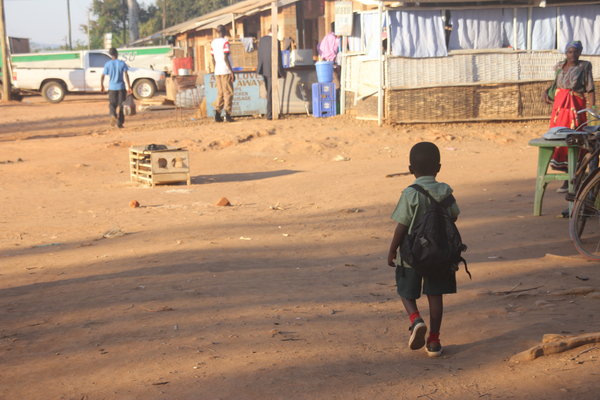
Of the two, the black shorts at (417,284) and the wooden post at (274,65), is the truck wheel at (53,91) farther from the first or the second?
the black shorts at (417,284)

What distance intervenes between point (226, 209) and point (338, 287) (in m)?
3.83

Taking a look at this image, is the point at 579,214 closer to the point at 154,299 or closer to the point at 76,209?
the point at 154,299

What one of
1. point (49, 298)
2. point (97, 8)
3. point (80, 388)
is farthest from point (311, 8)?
point (97, 8)

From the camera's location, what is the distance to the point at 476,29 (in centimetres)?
1669

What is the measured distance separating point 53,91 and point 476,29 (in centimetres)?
1985

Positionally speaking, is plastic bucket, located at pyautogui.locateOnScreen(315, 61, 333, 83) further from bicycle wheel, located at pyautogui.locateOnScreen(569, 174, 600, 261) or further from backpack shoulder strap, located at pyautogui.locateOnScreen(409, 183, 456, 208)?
backpack shoulder strap, located at pyautogui.locateOnScreen(409, 183, 456, 208)

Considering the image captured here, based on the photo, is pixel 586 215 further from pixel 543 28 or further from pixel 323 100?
pixel 323 100

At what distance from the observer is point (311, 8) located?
87.5ft

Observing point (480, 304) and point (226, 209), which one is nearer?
point (480, 304)

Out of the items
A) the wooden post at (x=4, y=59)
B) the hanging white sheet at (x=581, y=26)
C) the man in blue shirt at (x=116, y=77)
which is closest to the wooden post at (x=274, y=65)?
the man in blue shirt at (x=116, y=77)

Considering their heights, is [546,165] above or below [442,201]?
below

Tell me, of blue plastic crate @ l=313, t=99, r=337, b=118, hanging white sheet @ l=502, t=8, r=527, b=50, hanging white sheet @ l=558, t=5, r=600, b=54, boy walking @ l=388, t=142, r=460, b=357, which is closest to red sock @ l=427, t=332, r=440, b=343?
boy walking @ l=388, t=142, r=460, b=357

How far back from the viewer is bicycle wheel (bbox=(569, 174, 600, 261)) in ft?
21.0

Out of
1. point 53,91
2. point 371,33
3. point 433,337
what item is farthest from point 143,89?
point 433,337
